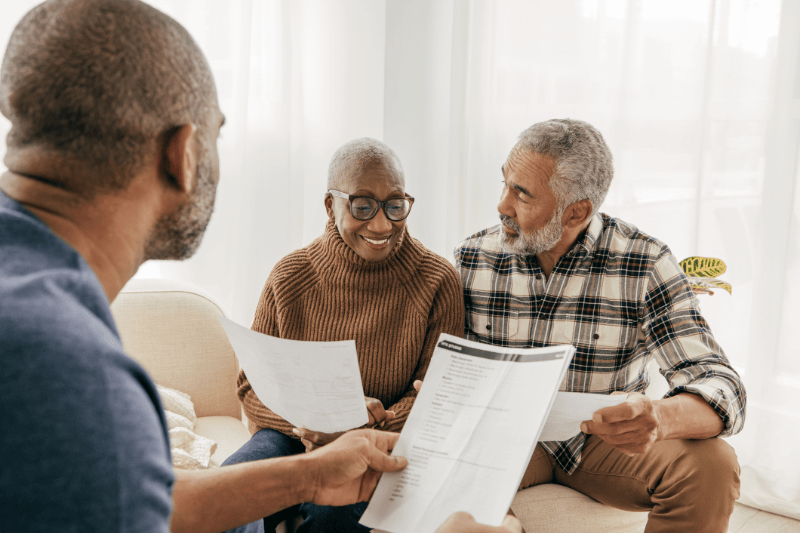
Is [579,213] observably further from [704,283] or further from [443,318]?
[704,283]

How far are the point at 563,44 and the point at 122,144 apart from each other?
2.24m

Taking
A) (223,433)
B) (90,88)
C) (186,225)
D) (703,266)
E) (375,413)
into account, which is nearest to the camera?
(90,88)

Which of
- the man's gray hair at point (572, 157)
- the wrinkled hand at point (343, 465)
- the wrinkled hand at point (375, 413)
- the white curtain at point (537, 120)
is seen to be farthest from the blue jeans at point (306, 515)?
the white curtain at point (537, 120)

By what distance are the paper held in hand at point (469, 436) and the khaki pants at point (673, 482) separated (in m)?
0.57

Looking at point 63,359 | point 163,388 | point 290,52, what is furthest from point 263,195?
point 63,359

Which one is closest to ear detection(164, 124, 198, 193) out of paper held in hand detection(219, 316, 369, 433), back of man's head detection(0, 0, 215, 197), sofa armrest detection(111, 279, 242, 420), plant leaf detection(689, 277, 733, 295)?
back of man's head detection(0, 0, 215, 197)

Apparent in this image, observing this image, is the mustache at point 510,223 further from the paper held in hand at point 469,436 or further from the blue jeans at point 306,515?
the blue jeans at point 306,515

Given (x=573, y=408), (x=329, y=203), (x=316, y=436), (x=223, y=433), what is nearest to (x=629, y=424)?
(x=573, y=408)

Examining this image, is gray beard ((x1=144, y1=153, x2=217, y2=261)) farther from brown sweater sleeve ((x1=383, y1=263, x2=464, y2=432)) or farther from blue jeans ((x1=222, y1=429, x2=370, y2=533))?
brown sweater sleeve ((x1=383, y1=263, x2=464, y2=432))

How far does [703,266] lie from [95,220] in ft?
6.13

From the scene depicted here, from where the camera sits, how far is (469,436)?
958mm

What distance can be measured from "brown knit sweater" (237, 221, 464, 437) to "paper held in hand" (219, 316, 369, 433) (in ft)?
1.11

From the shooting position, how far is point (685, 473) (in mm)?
1282

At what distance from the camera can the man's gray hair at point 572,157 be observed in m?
1.54
